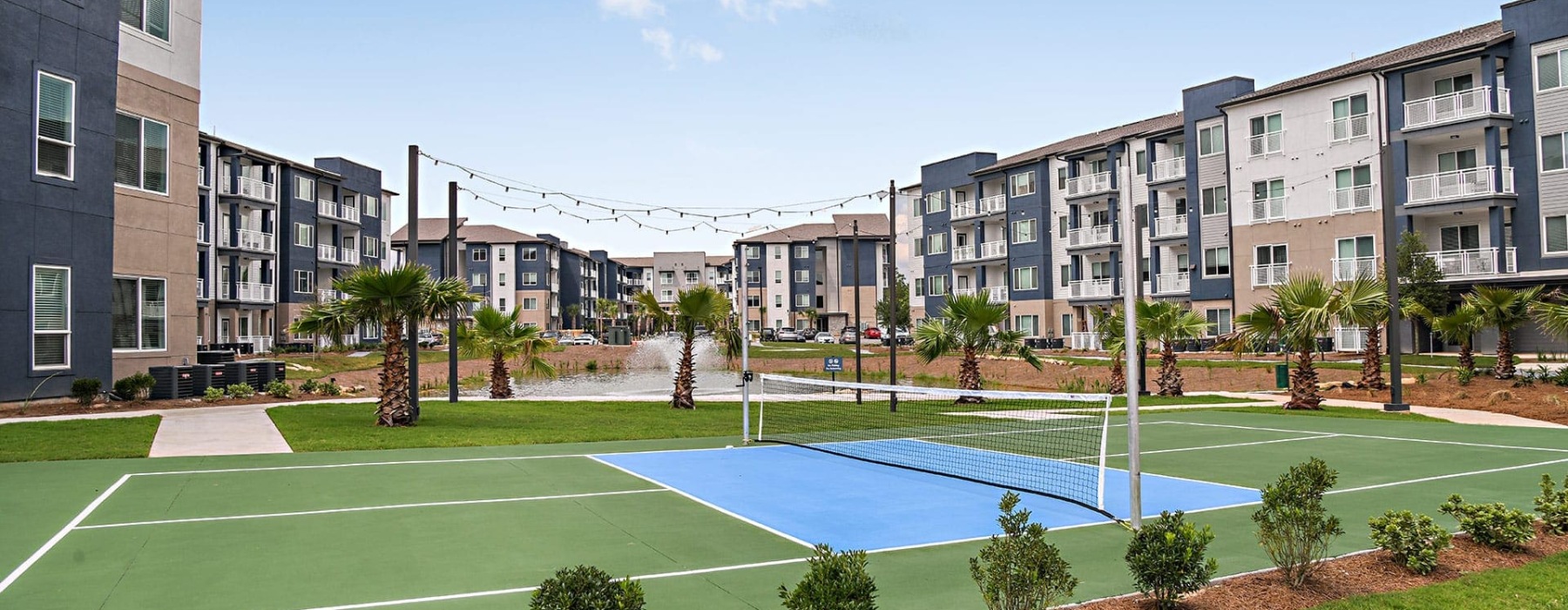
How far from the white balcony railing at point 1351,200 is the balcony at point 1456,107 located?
3.71 metres

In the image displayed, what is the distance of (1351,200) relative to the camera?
46.5 m

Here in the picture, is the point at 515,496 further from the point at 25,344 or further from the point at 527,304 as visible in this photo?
the point at 527,304

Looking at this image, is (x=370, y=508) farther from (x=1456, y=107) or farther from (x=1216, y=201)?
(x=1216, y=201)

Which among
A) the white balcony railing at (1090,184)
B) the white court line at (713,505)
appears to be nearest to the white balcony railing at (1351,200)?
the white balcony railing at (1090,184)

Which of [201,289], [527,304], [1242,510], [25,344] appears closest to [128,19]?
[25,344]

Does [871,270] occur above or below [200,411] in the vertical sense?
above

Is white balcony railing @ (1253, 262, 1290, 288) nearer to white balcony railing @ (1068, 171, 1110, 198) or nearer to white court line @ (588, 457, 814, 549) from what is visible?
white balcony railing @ (1068, 171, 1110, 198)

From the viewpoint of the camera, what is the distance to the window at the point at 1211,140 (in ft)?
177

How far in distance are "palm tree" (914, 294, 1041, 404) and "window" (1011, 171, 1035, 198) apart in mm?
41534

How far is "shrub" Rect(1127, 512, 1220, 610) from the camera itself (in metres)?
7.27

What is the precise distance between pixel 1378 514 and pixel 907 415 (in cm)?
1641

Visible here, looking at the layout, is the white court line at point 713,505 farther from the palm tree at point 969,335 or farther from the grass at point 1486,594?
the palm tree at point 969,335

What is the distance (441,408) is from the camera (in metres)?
27.8

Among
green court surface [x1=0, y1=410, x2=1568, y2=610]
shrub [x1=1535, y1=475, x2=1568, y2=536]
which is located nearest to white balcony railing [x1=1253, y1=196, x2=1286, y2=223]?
green court surface [x1=0, y1=410, x2=1568, y2=610]
